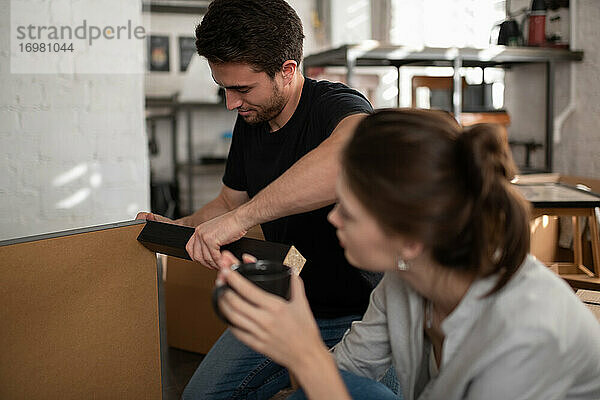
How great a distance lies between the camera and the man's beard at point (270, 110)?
61.5 inches

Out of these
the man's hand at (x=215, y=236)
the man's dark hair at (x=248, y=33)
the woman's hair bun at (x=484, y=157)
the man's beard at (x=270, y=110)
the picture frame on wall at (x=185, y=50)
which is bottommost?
the man's hand at (x=215, y=236)

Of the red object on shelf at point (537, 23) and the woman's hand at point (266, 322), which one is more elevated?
the red object on shelf at point (537, 23)

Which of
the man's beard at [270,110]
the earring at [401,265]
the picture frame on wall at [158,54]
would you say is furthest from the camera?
the picture frame on wall at [158,54]

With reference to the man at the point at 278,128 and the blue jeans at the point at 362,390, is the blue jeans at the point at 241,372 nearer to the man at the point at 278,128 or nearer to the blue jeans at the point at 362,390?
the man at the point at 278,128

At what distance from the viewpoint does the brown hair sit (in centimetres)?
86

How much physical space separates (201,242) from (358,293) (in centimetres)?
45

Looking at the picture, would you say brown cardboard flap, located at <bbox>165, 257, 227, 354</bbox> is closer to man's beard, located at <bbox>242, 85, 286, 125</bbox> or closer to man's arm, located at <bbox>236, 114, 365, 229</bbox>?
man's beard, located at <bbox>242, 85, 286, 125</bbox>

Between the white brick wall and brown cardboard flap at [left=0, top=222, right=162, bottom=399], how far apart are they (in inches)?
25.4

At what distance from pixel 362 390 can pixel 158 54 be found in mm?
5365

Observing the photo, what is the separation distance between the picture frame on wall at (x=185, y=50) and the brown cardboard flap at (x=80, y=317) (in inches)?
189

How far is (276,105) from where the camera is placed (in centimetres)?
158

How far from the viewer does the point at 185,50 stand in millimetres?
6000

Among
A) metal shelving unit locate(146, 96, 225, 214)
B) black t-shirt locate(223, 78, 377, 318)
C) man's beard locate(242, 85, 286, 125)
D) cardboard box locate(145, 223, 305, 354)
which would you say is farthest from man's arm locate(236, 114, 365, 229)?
metal shelving unit locate(146, 96, 225, 214)

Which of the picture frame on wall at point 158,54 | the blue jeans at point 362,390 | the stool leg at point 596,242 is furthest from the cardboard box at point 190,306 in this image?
the picture frame on wall at point 158,54
